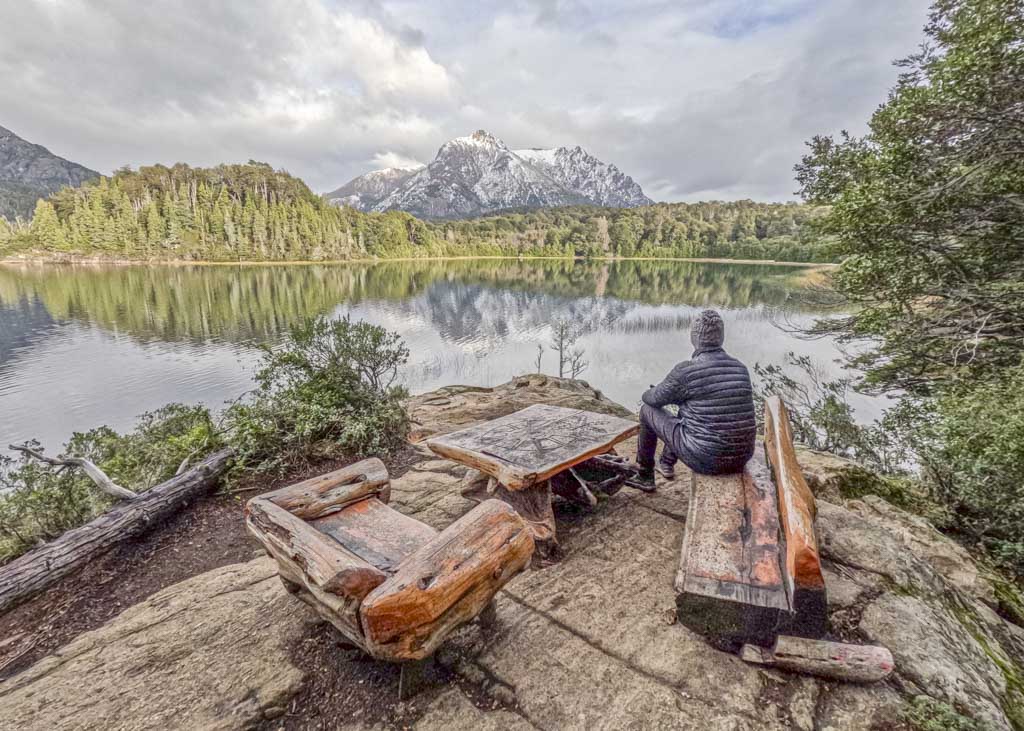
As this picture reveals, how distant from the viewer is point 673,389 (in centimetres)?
329

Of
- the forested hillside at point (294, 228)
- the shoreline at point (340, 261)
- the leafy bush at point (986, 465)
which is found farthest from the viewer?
the forested hillside at point (294, 228)

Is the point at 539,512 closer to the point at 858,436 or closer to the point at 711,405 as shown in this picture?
the point at 711,405

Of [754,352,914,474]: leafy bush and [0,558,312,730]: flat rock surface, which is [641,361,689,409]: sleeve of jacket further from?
[754,352,914,474]: leafy bush

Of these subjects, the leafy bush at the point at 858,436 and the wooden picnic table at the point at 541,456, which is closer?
the wooden picnic table at the point at 541,456

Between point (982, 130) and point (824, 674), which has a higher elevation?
point (982, 130)

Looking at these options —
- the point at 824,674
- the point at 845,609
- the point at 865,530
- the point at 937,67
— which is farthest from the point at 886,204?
the point at 824,674

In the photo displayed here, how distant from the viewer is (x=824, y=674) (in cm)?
199

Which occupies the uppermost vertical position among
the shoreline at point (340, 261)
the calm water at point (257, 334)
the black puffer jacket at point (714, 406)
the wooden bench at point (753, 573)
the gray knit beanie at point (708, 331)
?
the shoreline at point (340, 261)

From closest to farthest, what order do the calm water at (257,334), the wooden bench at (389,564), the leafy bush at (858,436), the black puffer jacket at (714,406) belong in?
the wooden bench at (389,564), the black puffer jacket at (714,406), the leafy bush at (858,436), the calm water at (257,334)

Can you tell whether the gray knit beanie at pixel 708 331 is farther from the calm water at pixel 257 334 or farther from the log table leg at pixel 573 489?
the calm water at pixel 257 334

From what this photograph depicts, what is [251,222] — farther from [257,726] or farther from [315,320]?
[257,726]

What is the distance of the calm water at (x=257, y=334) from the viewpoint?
39.3 ft

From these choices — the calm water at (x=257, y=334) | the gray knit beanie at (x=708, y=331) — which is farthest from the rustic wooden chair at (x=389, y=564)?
the calm water at (x=257, y=334)

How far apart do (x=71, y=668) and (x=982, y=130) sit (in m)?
10.6
